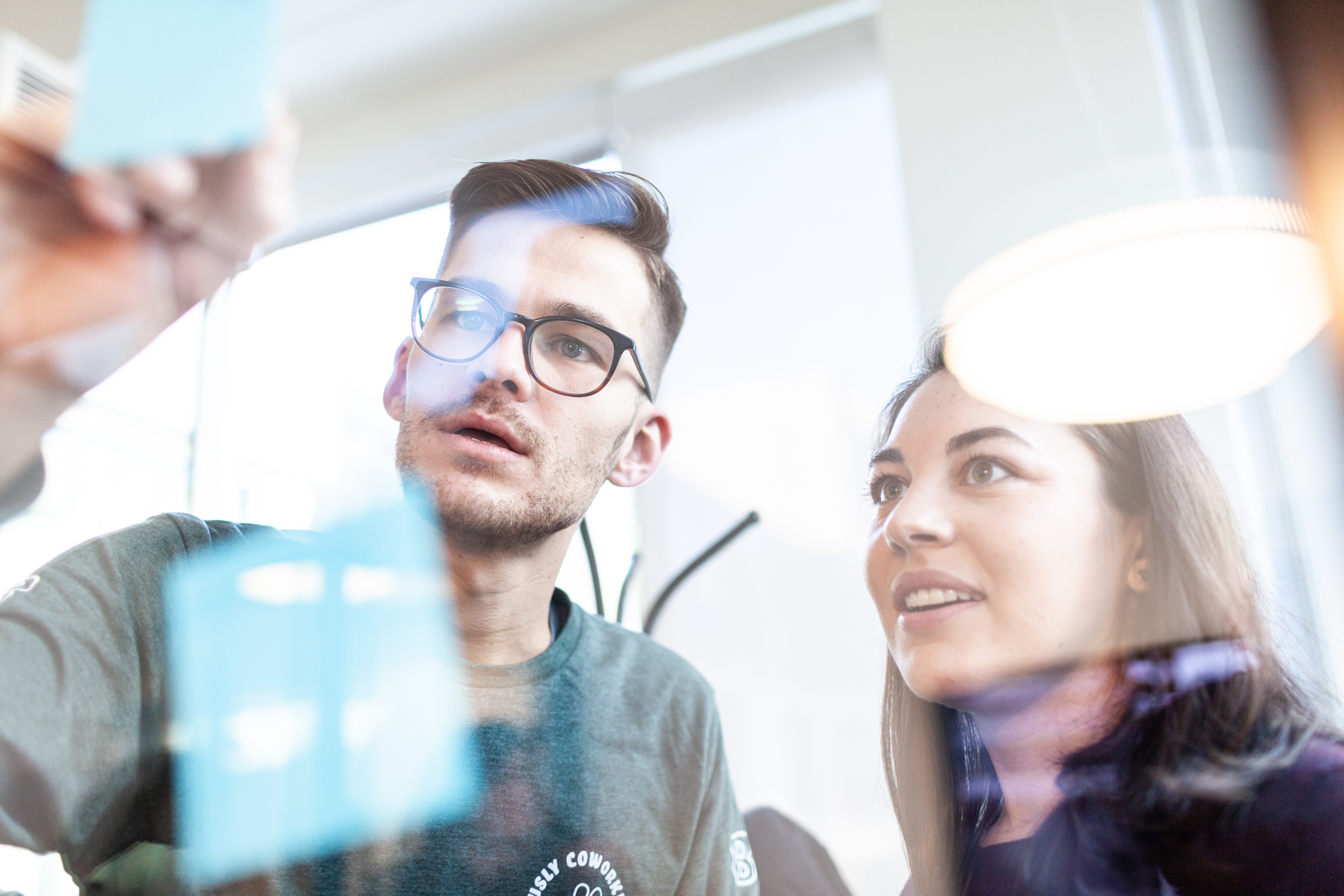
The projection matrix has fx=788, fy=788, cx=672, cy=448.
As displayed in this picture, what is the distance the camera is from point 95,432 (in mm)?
575

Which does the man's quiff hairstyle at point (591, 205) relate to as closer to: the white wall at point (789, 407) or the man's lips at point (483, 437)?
the white wall at point (789, 407)

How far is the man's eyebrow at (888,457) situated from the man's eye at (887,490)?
0.01 meters

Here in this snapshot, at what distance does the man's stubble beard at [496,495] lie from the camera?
588 millimetres

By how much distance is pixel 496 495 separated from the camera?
1.94ft

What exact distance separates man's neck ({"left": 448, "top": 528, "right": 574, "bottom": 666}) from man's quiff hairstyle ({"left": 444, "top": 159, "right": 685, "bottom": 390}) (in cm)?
18

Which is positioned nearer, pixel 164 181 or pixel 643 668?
pixel 164 181

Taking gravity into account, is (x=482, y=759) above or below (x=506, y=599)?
below

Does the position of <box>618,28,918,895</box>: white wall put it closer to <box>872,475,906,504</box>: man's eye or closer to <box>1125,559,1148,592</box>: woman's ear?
<box>872,475,906,504</box>: man's eye

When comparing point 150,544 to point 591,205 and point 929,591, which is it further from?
point 929,591

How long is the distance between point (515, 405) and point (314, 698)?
0.84ft

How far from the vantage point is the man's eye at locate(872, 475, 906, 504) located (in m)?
0.64

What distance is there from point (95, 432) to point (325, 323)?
7.1 inches

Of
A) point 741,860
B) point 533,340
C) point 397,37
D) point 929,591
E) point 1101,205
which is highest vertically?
point 397,37

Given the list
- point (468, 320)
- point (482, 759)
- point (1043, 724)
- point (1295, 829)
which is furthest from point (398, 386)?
point (1295, 829)
